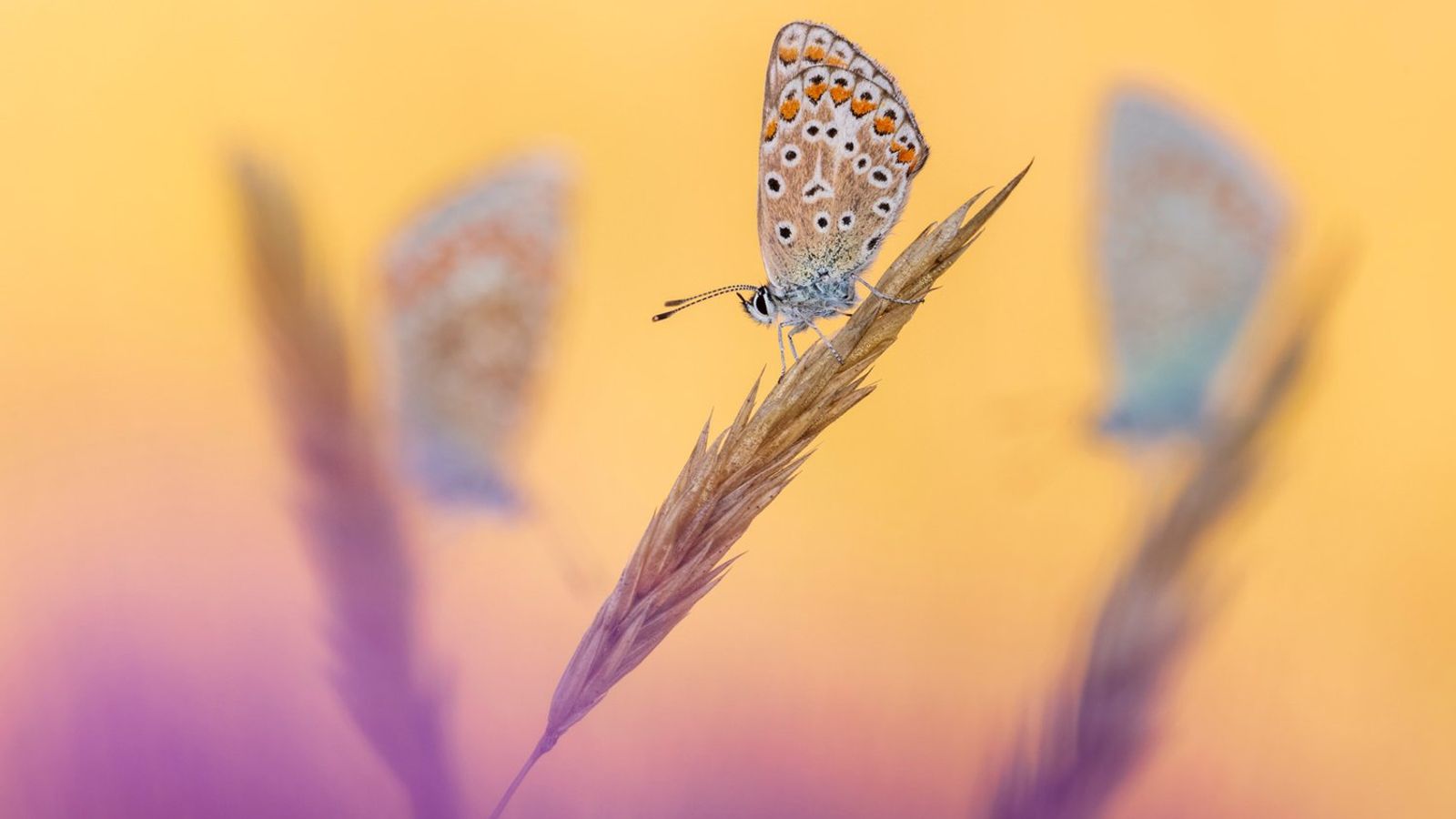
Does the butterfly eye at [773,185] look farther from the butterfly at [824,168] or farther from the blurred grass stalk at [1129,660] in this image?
the blurred grass stalk at [1129,660]

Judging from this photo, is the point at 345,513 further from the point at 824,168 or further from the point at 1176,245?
the point at 1176,245

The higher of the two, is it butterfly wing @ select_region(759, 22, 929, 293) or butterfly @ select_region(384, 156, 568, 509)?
butterfly wing @ select_region(759, 22, 929, 293)

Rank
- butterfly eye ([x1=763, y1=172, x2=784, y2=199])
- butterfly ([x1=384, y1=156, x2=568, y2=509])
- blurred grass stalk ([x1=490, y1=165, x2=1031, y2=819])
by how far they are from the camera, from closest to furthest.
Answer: blurred grass stalk ([x1=490, y1=165, x2=1031, y2=819]) → butterfly eye ([x1=763, y1=172, x2=784, y2=199]) → butterfly ([x1=384, y1=156, x2=568, y2=509])

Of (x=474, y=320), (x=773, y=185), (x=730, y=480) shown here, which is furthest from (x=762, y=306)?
(x=474, y=320)

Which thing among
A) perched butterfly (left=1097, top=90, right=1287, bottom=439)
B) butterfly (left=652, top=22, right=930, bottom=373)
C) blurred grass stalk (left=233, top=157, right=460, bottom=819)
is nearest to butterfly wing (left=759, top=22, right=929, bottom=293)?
butterfly (left=652, top=22, right=930, bottom=373)

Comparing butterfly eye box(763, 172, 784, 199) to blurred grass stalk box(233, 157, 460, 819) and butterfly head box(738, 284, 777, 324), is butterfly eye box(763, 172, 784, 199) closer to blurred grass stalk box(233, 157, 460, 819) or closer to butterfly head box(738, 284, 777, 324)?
butterfly head box(738, 284, 777, 324)

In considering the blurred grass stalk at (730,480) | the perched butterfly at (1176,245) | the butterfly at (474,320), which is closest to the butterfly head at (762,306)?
the blurred grass stalk at (730,480)
